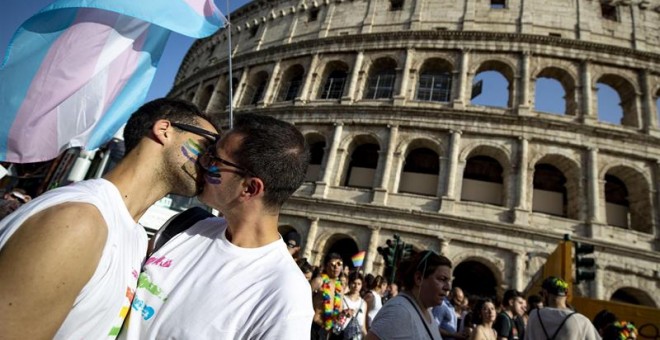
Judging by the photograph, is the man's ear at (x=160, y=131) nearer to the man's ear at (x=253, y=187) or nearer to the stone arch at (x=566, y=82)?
the man's ear at (x=253, y=187)

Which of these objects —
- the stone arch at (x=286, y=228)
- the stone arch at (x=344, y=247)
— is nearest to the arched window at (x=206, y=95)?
the stone arch at (x=286, y=228)

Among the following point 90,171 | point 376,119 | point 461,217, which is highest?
point 376,119

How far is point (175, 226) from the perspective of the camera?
1.59 m

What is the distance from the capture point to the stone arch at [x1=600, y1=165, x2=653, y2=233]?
12461 millimetres

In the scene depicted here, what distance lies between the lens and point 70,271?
35.7 inches

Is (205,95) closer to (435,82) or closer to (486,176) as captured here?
(435,82)

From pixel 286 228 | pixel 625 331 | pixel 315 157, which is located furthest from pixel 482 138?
pixel 625 331

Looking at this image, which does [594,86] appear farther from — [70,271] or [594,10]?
[70,271]

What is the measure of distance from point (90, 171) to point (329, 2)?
16073 mm

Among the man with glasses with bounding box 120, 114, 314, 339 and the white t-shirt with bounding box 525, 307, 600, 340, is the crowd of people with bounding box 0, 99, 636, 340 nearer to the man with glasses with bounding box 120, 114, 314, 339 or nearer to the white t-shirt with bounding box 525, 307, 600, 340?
the man with glasses with bounding box 120, 114, 314, 339

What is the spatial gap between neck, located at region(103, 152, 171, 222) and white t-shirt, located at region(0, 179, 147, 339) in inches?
2.6

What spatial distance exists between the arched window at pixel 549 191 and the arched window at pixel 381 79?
762cm

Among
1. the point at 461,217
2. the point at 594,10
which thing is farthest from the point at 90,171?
the point at 594,10

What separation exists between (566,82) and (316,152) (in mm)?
11998
